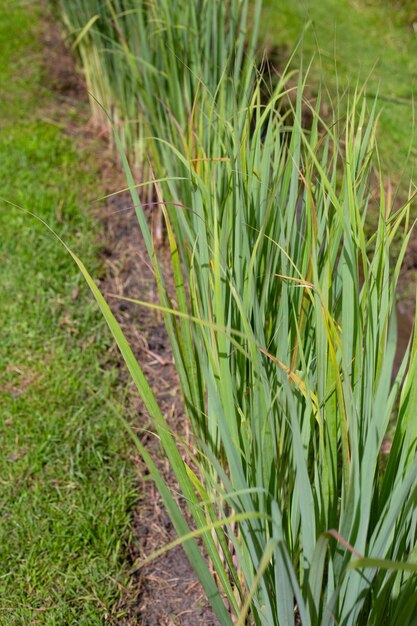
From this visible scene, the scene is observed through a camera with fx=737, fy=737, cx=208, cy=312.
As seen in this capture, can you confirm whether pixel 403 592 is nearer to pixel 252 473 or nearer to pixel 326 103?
pixel 252 473

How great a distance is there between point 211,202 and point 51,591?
927 mm

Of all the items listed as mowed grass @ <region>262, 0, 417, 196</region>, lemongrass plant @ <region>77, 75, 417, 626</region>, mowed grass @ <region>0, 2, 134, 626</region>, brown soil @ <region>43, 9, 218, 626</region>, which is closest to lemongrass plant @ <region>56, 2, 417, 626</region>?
lemongrass plant @ <region>77, 75, 417, 626</region>

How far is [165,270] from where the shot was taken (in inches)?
107

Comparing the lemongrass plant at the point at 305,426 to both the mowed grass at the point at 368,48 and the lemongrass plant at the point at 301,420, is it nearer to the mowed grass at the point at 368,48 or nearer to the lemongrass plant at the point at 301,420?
the lemongrass plant at the point at 301,420

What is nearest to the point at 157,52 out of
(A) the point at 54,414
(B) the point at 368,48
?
(A) the point at 54,414

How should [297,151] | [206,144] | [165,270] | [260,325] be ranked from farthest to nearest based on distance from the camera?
[165,270] < [206,144] < [297,151] < [260,325]

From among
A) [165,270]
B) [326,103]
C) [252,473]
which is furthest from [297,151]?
[326,103]

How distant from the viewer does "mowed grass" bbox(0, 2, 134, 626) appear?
167 centimetres

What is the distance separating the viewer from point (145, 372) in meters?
2.31

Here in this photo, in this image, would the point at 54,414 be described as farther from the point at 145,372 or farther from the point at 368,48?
the point at 368,48

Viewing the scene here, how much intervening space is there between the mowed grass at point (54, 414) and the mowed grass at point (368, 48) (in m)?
1.50

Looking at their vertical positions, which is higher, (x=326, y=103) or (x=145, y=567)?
(x=326, y=103)

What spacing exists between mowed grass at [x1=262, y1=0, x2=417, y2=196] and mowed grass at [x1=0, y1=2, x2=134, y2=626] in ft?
4.91

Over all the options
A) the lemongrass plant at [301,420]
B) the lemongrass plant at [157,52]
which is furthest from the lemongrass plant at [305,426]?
the lemongrass plant at [157,52]
